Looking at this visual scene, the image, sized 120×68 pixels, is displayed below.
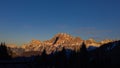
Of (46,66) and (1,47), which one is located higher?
(1,47)

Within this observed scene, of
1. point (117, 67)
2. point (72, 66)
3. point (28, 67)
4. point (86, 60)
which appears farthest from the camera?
point (117, 67)

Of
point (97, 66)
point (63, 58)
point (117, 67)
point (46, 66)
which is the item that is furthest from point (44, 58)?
point (117, 67)

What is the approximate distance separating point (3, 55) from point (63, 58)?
3929cm

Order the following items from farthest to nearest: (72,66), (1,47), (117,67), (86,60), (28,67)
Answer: (1,47) < (117,67) < (28,67) < (72,66) < (86,60)

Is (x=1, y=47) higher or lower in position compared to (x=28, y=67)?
higher

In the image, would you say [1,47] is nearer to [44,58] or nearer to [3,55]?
[3,55]

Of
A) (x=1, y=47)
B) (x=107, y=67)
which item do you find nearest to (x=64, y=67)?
(x=107, y=67)

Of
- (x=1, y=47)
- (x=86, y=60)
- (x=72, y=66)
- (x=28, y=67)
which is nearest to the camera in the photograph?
(x=86, y=60)

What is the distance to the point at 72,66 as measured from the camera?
338 feet

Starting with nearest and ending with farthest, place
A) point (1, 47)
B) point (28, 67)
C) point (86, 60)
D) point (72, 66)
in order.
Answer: point (86, 60) < point (72, 66) < point (28, 67) < point (1, 47)

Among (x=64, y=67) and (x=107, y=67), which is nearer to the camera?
(x=64, y=67)

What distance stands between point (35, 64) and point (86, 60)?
31.1 m

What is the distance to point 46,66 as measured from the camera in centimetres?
11506

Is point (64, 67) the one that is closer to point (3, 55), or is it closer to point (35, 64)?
point (35, 64)
